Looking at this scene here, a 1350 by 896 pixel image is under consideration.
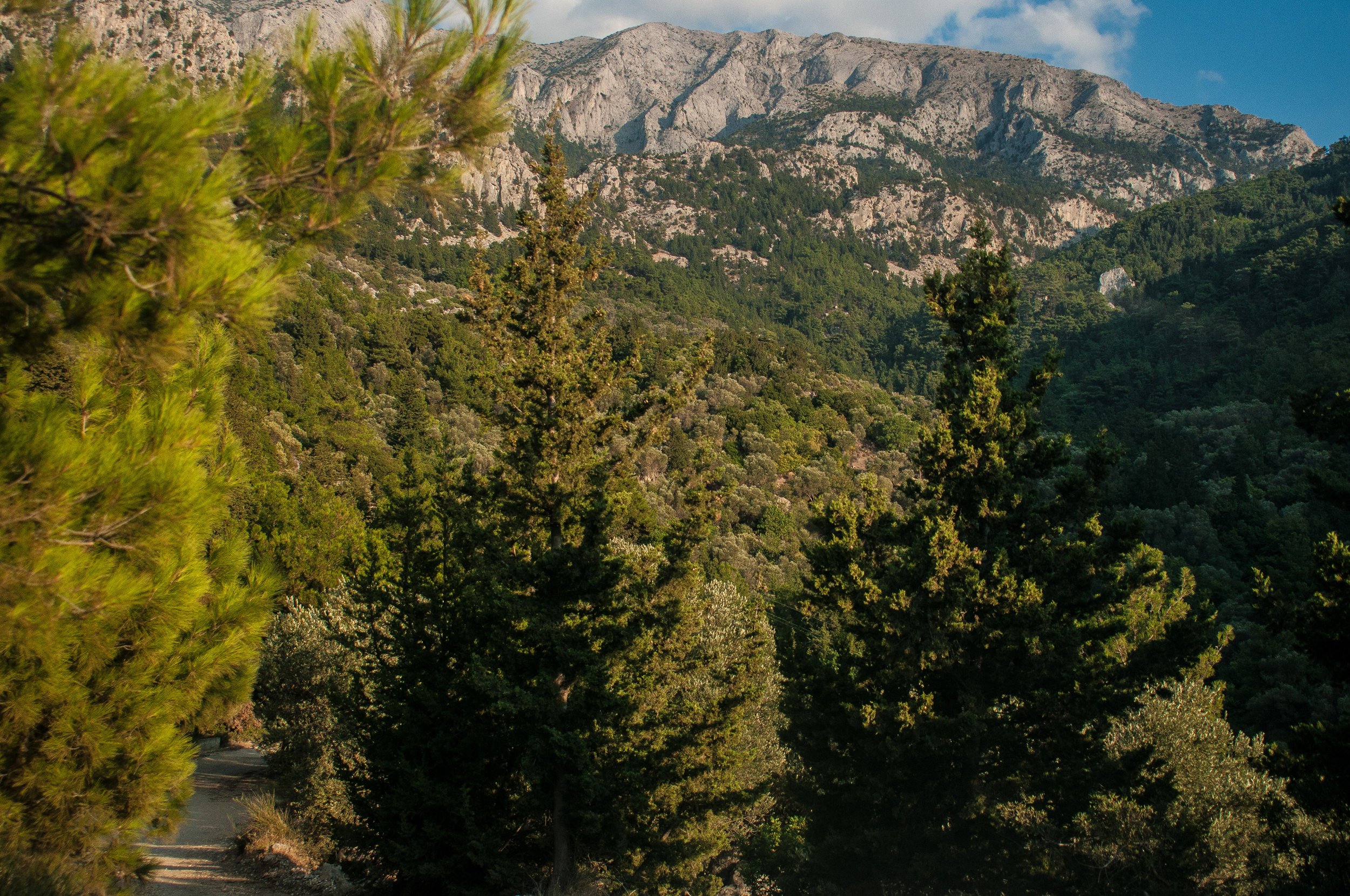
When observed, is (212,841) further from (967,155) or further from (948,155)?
(967,155)

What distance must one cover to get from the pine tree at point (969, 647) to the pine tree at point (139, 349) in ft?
27.8

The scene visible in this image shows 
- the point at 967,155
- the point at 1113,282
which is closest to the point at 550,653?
the point at 1113,282

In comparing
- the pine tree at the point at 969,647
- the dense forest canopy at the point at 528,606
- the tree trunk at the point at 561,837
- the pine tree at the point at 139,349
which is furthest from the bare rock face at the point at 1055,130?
the pine tree at the point at 139,349

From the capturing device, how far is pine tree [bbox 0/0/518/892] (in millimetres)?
2680

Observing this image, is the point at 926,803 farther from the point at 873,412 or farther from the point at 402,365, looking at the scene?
the point at 873,412

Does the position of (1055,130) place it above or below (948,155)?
above

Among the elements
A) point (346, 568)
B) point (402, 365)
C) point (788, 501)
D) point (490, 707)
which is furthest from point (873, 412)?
point (490, 707)

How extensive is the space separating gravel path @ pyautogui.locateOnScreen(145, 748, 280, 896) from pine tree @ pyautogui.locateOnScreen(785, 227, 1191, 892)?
8623mm

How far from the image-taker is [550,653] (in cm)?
912

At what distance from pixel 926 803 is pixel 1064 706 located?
2.68m

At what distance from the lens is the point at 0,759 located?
152 inches

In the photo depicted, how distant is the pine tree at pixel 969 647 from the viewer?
9719mm

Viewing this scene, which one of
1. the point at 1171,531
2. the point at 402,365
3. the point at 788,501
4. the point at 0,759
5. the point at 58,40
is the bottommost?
the point at 0,759

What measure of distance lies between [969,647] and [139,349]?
1060cm
